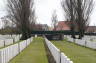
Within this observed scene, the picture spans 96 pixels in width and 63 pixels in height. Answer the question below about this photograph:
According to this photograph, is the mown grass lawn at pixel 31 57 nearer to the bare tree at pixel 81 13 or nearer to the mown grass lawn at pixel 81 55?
the mown grass lawn at pixel 81 55

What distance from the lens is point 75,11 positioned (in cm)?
5178

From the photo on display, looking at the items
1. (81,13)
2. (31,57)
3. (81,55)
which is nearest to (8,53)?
(31,57)

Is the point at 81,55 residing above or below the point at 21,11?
below

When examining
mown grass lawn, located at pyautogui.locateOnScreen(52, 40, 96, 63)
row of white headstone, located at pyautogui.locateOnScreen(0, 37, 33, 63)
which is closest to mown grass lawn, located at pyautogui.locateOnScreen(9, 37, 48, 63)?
row of white headstone, located at pyautogui.locateOnScreen(0, 37, 33, 63)

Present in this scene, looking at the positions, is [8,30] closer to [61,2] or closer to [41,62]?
[61,2]

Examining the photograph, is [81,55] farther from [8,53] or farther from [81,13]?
[81,13]

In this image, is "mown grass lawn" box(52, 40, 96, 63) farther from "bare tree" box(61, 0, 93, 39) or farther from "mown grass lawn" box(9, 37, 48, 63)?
"bare tree" box(61, 0, 93, 39)

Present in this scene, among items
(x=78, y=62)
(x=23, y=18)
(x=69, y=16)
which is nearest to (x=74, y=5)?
(x=69, y=16)

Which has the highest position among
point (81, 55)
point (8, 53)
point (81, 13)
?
point (81, 13)

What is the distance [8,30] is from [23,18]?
39397 millimetres

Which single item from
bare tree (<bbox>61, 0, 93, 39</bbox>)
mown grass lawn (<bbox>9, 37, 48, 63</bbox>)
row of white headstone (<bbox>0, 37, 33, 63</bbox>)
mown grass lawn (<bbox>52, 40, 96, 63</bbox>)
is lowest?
mown grass lawn (<bbox>52, 40, 96, 63</bbox>)

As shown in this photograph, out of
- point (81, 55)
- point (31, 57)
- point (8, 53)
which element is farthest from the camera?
point (81, 55)

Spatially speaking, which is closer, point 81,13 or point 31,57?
point 31,57

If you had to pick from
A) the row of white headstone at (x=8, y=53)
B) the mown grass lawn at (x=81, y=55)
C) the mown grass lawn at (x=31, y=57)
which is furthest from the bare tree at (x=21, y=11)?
the row of white headstone at (x=8, y=53)
